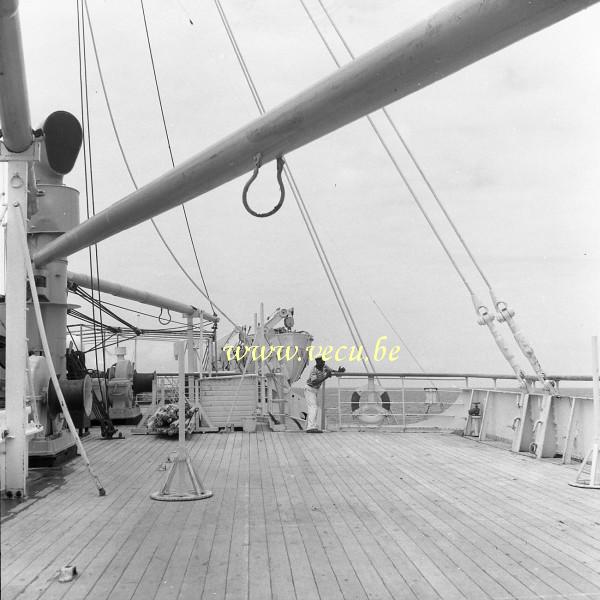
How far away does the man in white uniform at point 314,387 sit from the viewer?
1321cm

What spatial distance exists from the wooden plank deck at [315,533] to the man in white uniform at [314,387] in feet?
12.6

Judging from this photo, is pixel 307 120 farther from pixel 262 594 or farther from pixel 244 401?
pixel 244 401

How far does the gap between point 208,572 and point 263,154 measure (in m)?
2.79

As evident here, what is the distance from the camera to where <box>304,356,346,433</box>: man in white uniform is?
43.3ft

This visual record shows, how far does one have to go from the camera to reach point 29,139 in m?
7.04

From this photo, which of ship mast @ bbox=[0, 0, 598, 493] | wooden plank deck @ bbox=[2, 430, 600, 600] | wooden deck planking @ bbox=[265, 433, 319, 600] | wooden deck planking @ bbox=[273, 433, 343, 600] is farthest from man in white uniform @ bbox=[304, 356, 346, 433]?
ship mast @ bbox=[0, 0, 598, 493]

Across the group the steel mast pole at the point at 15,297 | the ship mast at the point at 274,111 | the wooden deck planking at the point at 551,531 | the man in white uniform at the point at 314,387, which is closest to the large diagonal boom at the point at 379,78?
the ship mast at the point at 274,111

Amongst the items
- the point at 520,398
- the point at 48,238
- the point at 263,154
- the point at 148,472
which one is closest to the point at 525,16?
the point at 263,154

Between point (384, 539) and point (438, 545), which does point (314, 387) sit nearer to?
point (384, 539)

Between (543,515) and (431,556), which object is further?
(543,515)

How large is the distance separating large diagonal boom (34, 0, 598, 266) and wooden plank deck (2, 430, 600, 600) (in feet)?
9.07

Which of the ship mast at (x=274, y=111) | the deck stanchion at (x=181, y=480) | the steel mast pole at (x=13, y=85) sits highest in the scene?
the steel mast pole at (x=13, y=85)

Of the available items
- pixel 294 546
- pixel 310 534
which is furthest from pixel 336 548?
pixel 310 534

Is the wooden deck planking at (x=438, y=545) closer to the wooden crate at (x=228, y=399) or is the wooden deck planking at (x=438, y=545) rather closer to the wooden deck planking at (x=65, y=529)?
the wooden deck planking at (x=65, y=529)
